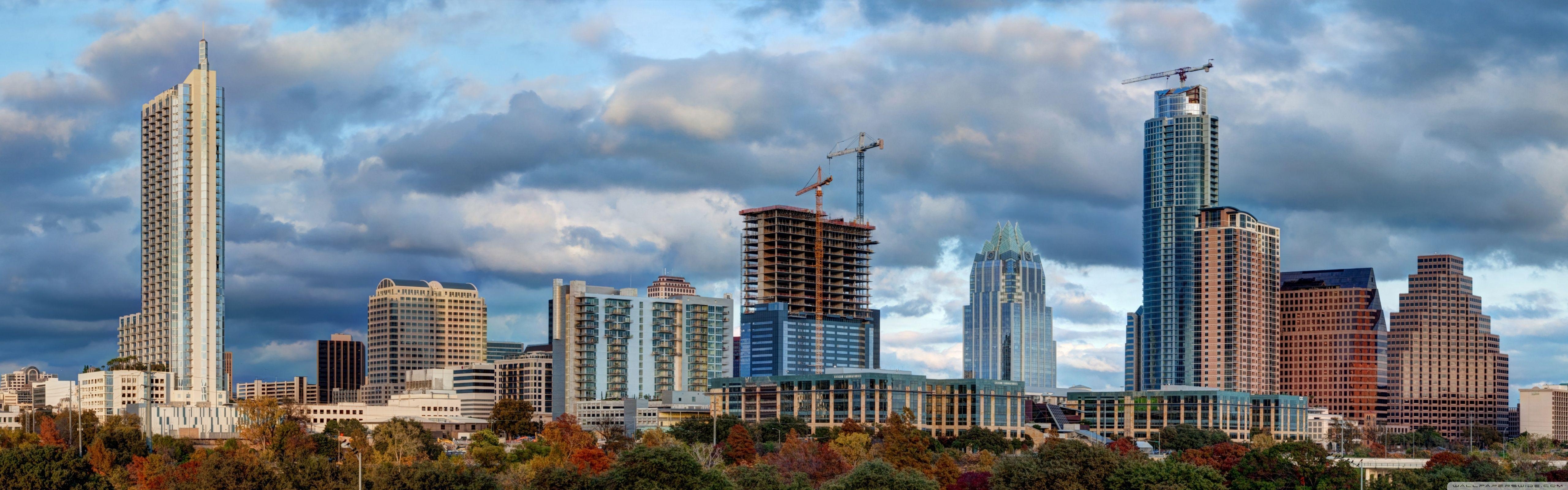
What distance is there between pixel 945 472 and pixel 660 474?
44981 mm

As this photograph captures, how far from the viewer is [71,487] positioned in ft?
497

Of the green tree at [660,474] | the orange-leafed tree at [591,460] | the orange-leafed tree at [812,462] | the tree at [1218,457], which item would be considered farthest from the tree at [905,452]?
the green tree at [660,474]

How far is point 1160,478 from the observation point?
131375 mm

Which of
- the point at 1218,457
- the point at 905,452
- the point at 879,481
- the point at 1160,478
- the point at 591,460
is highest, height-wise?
the point at 879,481

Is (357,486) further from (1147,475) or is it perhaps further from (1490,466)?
(1490,466)

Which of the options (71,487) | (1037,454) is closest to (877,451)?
(1037,454)

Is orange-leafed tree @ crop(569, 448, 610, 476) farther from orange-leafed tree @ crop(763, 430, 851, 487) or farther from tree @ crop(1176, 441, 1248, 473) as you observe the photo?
tree @ crop(1176, 441, 1248, 473)

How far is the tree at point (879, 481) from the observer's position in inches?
5054

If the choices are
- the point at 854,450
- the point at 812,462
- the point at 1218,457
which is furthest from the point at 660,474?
the point at 1218,457

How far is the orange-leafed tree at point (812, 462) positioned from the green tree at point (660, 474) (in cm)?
2730

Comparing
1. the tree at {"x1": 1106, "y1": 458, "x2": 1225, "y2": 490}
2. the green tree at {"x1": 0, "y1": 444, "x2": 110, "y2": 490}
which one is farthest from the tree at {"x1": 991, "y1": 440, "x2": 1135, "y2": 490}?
the green tree at {"x1": 0, "y1": 444, "x2": 110, "y2": 490}

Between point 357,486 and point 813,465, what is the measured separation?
54.7 metres

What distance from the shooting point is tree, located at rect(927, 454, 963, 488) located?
518 feet

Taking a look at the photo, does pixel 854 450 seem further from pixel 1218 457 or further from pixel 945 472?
pixel 1218 457
